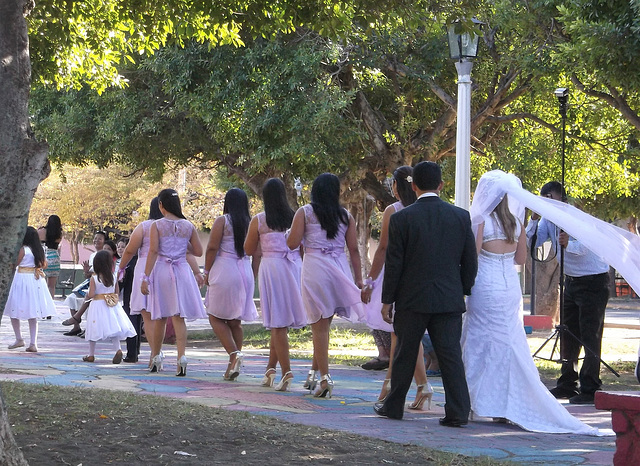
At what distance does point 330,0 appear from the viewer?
30.0 ft

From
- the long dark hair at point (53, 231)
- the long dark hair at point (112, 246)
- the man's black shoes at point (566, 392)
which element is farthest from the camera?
the long dark hair at point (53, 231)

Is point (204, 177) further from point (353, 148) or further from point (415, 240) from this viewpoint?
point (415, 240)

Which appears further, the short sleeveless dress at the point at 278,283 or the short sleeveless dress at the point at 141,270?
the short sleeveless dress at the point at 141,270

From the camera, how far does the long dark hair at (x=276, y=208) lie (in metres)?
10.0

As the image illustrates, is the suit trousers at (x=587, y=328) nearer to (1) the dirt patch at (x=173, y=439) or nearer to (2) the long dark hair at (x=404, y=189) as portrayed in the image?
(2) the long dark hair at (x=404, y=189)

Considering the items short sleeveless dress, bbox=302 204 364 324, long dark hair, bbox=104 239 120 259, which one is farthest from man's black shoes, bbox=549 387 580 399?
long dark hair, bbox=104 239 120 259

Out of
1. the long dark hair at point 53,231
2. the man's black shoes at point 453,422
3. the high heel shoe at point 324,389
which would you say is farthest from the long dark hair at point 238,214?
the long dark hair at point 53,231

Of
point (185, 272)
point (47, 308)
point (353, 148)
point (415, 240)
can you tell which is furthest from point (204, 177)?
point (415, 240)

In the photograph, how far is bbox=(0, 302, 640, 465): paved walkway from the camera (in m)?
7.05

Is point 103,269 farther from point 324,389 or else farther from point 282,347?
point 324,389

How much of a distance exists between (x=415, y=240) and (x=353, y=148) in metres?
14.0

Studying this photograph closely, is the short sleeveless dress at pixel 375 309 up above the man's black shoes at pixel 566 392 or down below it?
above

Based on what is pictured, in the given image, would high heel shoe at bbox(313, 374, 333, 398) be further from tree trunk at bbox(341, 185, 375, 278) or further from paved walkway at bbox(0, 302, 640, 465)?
tree trunk at bbox(341, 185, 375, 278)

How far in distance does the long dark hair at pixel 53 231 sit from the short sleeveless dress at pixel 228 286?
6.83 m
